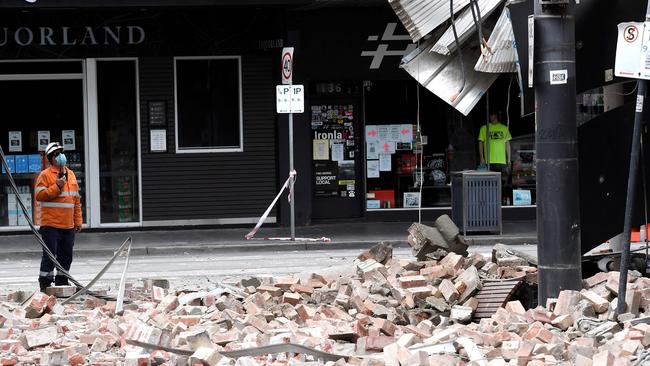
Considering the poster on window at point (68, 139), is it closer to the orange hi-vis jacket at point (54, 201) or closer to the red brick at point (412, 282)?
the orange hi-vis jacket at point (54, 201)

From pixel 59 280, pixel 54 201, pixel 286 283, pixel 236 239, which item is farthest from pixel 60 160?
pixel 236 239

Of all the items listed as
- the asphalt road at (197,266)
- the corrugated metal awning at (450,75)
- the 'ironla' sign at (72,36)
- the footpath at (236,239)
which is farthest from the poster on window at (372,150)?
the corrugated metal awning at (450,75)

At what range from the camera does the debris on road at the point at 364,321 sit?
848 cm

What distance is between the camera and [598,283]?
10.8 meters

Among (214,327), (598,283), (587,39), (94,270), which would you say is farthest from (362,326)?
(94,270)

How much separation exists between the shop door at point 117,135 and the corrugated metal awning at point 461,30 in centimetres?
1219

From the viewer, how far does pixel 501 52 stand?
36.7 feet

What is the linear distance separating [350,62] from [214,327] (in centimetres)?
1374

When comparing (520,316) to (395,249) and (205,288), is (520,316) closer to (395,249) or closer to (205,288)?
(205,288)

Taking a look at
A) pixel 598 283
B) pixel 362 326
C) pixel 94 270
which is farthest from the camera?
pixel 94 270

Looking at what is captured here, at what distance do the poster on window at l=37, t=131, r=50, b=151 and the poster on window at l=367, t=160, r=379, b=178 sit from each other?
6437 millimetres

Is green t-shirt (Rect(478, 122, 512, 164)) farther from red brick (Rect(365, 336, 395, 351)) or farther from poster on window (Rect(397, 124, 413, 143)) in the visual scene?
red brick (Rect(365, 336, 395, 351))

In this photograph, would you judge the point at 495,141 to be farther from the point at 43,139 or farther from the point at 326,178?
the point at 43,139

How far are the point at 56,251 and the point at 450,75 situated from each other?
5.59 m
